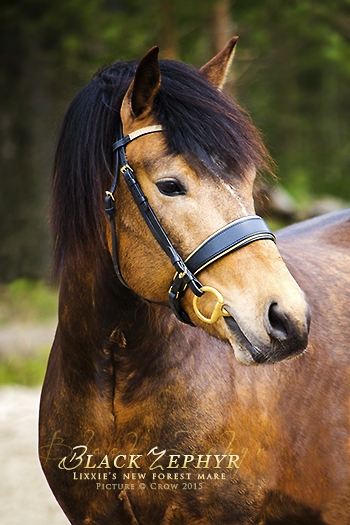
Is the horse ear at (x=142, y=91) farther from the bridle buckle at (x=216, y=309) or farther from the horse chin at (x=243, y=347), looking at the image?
the horse chin at (x=243, y=347)

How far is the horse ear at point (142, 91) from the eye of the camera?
240 cm

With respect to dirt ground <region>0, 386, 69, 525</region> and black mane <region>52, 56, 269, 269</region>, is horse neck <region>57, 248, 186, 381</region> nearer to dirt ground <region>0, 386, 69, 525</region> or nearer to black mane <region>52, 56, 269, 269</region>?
black mane <region>52, 56, 269, 269</region>

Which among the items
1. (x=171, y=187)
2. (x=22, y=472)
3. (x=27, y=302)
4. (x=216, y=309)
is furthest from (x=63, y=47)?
(x=216, y=309)

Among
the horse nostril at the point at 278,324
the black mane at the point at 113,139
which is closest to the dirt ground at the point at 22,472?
the black mane at the point at 113,139

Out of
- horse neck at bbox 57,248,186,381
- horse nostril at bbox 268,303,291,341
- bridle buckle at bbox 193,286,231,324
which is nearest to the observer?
horse nostril at bbox 268,303,291,341

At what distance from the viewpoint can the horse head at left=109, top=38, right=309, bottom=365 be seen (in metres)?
2.19

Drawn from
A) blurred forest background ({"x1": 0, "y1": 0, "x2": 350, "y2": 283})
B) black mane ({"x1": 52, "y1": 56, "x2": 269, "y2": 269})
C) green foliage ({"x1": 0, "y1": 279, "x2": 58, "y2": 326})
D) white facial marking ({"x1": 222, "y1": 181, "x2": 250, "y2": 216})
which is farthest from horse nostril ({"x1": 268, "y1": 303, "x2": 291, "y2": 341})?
blurred forest background ({"x1": 0, "y1": 0, "x2": 350, "y2": 283})

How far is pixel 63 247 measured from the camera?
2.69 meters

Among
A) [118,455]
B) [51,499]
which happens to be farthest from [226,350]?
[51,499]

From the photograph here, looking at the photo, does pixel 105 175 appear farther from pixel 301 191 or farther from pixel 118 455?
pixel 301 191

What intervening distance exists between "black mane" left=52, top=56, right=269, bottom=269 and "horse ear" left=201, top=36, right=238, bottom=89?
0.62 feet

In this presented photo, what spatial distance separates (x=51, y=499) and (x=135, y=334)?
2.87 m

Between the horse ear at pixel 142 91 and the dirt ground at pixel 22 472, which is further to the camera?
the dirt ground at pixel 22 472

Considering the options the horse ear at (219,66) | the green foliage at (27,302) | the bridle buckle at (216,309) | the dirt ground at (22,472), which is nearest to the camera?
the bridle buckle at (216,309)
